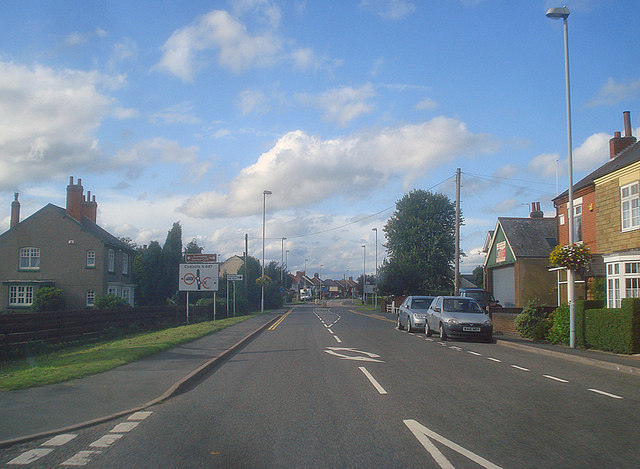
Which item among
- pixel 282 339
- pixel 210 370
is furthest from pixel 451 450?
pixel 282 339

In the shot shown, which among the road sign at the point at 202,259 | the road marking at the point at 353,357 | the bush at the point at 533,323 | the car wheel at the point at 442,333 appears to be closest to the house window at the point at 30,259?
the road sign at the point at 202,259

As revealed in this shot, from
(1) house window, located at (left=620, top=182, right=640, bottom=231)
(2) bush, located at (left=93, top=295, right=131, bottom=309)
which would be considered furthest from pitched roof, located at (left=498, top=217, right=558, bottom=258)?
(2) bush, located at (left=93, top=295, right=131, bottom=309)

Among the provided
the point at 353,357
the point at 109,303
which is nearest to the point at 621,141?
the point at 353,357

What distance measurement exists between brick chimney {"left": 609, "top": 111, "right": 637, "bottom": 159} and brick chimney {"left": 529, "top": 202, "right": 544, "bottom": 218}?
19366 mm

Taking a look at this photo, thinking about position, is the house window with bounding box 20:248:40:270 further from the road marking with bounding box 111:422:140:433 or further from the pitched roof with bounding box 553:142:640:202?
the road marking with bounding box 111:422:140:433

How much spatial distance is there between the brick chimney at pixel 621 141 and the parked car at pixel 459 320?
37.8 feet

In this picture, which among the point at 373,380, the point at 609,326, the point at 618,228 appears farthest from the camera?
the point at 618,228

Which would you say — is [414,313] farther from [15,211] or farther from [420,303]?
[15,211]

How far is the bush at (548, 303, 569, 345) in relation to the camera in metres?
17.9

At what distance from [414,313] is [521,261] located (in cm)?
1412

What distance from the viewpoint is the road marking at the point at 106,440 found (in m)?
5.98

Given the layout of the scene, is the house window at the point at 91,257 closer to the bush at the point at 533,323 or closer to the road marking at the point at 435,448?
the bush at the point at 533,323

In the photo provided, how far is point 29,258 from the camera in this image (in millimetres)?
39500

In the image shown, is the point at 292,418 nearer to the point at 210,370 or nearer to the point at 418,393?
the point at 418,393
